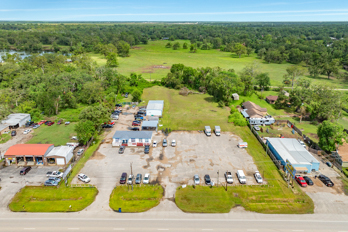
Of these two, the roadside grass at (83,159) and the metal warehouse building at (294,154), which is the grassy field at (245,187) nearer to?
the metal warehouse building at (294,154)

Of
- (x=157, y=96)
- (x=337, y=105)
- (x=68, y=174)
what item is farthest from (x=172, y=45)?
(x=68, y=174)

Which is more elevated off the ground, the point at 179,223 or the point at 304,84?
the point at 304,84

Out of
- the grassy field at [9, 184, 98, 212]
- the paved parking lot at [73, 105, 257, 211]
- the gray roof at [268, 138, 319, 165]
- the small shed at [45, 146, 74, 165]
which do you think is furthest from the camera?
the small shed at [45, 146, 74, 165]

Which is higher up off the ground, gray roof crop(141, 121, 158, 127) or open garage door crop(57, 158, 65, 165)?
gray roof crop(141, 121, 158, 127)

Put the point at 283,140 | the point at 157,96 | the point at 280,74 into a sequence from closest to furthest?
the point at 283,140 < the point at 157,96 < the point at 280,74

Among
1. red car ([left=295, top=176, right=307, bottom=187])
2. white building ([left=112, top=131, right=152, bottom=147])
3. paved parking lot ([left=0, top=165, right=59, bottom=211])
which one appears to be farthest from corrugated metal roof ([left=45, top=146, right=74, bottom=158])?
red car ([left=295, top=176, right=307, bottom=187])

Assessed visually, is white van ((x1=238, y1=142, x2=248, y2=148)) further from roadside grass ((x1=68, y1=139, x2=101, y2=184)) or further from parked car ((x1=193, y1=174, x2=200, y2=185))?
roadside grass ((x1=68, y1=139, x2=101, y2=184))

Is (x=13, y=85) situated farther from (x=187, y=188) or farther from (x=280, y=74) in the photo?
(x=280, y=74)
